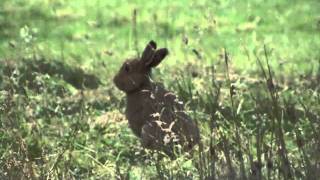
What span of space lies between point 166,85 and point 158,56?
1864 mm

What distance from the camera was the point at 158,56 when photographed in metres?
6.37

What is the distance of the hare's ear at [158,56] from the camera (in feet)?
20.6

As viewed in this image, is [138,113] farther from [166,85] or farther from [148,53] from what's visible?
[166,85]

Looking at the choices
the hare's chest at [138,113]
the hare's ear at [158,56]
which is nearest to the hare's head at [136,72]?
the hare's ear at [158,56]

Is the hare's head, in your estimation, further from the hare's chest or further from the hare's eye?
the hare's chest

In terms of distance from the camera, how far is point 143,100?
21.6ft

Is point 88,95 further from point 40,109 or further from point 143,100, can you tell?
point 143,100

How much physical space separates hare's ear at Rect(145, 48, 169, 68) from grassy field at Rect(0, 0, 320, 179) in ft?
0.72

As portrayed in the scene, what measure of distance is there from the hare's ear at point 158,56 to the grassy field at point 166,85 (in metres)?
0.22

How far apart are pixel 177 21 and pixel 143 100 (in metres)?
6.14

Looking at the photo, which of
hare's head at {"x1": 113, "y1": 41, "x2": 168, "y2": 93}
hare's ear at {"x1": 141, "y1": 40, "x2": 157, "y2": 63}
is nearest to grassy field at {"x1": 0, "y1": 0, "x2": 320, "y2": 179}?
hare's head at {"x1": 113, "y1": 41, "x2": 168, "y2": 93}

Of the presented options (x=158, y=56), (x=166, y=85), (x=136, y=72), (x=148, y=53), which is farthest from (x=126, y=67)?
(x=166, y=85)

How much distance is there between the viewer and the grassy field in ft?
13.0

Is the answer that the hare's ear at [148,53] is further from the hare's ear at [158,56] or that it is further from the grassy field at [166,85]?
the grassy field at [166,85]
